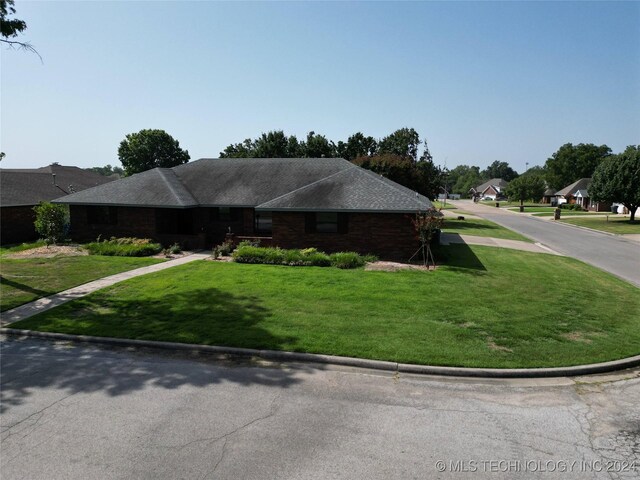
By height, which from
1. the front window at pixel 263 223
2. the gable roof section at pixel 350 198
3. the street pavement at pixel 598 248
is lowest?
the street pavement at pixel 598 248

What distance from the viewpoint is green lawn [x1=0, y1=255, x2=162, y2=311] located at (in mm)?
13508

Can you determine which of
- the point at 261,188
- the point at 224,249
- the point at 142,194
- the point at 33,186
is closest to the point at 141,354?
the point at 224,249

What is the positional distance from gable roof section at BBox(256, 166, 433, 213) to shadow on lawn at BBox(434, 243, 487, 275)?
8.23ft

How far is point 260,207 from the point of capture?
20.3 meters

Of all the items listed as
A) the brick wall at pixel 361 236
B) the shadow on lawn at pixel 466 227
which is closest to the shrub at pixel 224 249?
the brick wall at pixel 361 236

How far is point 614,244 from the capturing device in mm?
28453

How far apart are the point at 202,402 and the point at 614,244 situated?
Result: 1224 inches

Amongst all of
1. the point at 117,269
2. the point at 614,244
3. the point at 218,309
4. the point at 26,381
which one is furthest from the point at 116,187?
the point at 614,244

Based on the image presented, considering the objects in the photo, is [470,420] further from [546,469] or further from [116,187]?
[116,187]

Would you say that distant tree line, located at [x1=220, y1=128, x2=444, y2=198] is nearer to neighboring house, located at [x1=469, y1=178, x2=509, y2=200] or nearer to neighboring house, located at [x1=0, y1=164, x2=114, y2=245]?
neighboring house, located at [x1=0, y1=164, x2=114, y2=245]

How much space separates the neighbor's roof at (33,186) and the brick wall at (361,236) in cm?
1903

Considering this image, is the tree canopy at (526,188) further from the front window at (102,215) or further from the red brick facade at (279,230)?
the front window at (102,215)

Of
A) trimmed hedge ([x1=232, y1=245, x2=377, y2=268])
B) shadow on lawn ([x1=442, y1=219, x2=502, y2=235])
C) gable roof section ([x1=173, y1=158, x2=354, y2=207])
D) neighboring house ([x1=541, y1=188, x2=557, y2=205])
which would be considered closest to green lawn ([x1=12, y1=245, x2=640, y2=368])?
trimmed hedge ([x1=232, y1=245, x2=377, y2=268])

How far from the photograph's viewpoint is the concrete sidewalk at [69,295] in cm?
1141
